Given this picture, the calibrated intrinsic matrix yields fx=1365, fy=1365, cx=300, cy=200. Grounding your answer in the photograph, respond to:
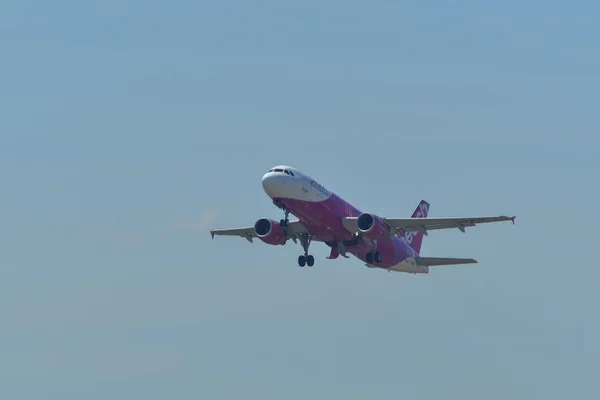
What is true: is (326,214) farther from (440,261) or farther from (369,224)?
(440,261)

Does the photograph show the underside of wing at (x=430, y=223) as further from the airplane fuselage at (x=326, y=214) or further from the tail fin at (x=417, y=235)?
the tail fin at (x=417, y=235)

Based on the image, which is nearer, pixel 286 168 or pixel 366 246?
pixel 286 168

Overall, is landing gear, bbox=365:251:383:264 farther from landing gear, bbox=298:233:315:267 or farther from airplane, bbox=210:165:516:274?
landing gear, bbox=298:233:315:267

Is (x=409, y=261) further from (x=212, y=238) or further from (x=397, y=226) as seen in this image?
(x=212, y=238)

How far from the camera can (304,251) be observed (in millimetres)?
99688

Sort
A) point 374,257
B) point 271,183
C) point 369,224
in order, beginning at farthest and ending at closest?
point 374,257, point 369,224, point 271,183

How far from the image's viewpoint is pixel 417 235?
376 feet

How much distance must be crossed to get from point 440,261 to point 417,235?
9049mm

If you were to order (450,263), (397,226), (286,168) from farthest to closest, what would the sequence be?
1. (450,263)
2. (397,226)
3. (286,168)

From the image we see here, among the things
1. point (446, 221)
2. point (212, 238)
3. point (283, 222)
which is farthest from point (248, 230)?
point (446, 221)

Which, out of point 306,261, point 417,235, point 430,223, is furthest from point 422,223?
point 417,235

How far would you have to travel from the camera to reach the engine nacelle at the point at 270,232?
98.5 m

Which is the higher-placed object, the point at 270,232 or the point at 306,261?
the point at 270,232

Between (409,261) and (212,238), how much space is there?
607 inches
